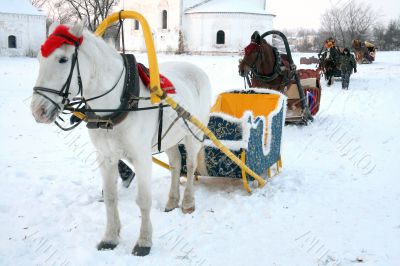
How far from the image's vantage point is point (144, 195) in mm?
4098

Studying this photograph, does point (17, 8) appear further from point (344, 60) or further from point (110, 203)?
point (110, 203)

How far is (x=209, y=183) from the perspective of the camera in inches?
247

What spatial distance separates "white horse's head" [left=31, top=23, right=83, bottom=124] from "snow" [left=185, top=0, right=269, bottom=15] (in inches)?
1518

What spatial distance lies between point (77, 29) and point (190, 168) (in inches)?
104

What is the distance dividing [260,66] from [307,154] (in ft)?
7.11

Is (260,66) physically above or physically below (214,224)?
above

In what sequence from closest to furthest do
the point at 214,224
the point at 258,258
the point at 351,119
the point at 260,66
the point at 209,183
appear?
the point at 258,258
the point at 214,224
the point at 209,183
the point at 260,66
the point at 351,119

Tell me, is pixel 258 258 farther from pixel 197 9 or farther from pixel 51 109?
pixel 197 9

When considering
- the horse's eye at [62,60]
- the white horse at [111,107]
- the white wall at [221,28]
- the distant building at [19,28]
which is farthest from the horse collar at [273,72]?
the distant building at [19,28]

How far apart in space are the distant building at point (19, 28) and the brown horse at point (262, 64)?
33538mm

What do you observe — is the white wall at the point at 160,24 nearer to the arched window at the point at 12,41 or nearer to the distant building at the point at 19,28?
the distant building at the point at 19,28

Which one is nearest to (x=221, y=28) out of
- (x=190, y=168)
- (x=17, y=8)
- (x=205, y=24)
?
(x=205, y=24)

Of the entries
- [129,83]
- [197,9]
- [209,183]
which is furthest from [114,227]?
[197,9]

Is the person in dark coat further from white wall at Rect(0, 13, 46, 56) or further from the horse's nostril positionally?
white wall at Rect(0, 13, 46, 56)
